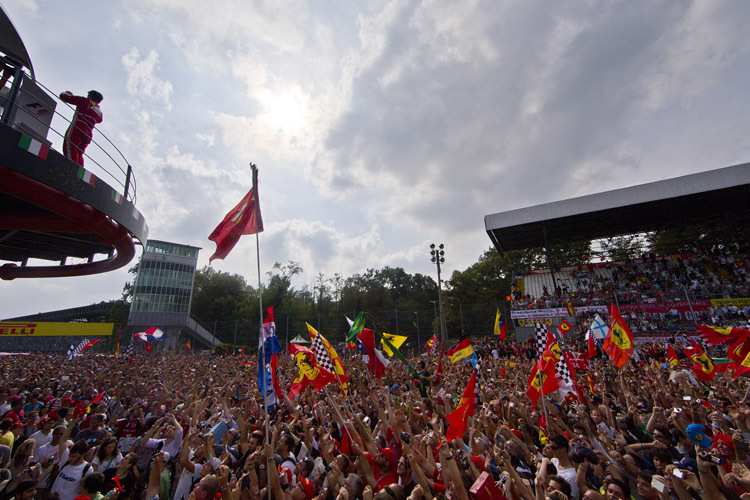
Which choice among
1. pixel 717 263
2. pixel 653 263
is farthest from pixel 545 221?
pixel 717 263

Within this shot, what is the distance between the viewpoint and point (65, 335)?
32156 millimetres

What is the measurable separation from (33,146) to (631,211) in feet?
103

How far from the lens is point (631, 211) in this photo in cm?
2605

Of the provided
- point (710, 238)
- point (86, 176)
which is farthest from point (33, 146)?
point (710, 238)

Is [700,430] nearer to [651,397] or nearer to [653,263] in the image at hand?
[651,397]

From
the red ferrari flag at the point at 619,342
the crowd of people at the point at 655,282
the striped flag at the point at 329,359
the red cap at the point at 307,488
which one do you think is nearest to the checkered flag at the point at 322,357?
the striped flag at the point at 329,359

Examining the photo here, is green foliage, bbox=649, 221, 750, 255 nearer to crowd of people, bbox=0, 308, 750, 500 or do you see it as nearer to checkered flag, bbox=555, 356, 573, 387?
crowd of people, bbox=0, 308, 750, 500

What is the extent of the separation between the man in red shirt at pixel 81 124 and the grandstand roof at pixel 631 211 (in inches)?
981

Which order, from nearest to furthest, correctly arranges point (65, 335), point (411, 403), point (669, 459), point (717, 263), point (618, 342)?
point (669, 459) < point (411, 403) < point (618, 342) < point (717, 263) < point (65, 335)

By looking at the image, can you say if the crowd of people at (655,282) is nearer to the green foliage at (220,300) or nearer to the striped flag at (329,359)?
the striped flag at (329,359)

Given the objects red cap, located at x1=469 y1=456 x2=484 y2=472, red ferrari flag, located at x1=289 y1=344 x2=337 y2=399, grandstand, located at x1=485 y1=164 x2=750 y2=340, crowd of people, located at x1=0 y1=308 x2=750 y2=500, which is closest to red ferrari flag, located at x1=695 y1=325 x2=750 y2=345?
crowd of people, located at x1=0 y1=308 x2=750 y2=500

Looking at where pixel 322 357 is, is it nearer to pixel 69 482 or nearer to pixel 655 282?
pixel 69 482

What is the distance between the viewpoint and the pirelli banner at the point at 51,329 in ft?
99.8

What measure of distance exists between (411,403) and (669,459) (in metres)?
4.56
